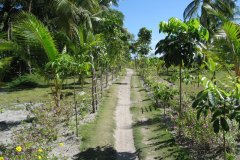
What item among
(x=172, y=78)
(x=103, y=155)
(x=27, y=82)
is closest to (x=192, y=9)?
(x=27, y=82)

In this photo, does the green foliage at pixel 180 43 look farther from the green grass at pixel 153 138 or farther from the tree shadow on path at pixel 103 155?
the tree shadow on path at pixel 103 155

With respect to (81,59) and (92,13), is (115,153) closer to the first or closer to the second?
(81,59)

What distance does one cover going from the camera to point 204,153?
7.98m

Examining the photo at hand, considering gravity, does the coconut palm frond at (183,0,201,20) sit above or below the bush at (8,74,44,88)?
above

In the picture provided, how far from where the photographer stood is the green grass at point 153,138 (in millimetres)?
8285

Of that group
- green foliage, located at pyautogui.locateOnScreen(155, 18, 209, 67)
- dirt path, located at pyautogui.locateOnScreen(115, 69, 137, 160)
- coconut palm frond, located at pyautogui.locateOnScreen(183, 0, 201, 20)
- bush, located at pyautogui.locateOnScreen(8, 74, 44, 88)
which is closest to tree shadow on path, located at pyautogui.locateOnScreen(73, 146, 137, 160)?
dirt path, located at pyautogui.locateOnScreen(115, 69, 137, 160)

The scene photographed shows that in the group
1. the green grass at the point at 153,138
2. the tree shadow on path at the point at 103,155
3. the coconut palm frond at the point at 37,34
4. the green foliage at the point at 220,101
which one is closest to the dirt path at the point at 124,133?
the tree shadow on path at the point at 103,155

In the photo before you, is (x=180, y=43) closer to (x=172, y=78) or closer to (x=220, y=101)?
(x=172, y=78)

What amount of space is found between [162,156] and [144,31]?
46.1m

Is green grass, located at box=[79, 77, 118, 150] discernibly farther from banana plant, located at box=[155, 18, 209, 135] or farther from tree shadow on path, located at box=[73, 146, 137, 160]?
banana plant, located at box=[155, 18, 209, 135]

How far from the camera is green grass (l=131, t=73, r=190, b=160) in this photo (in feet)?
27.2

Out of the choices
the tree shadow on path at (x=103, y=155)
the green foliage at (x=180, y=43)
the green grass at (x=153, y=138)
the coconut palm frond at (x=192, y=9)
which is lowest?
the tree shadow on path at (x=103, y=155)

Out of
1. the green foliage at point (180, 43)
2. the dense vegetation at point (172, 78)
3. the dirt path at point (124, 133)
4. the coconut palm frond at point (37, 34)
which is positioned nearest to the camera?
the dense vegetation at point (172, 78)

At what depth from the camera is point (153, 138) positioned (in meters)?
9.91
